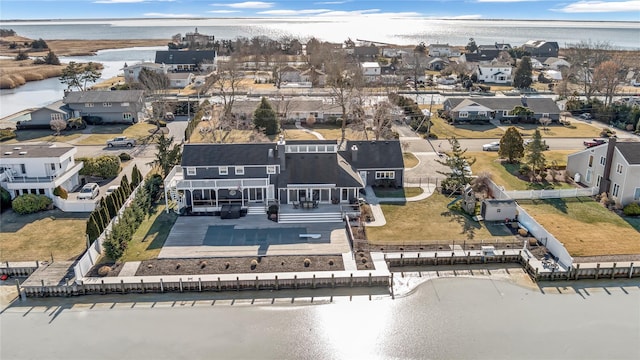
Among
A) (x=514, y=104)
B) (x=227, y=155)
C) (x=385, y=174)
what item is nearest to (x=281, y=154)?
(x=227, y=155)

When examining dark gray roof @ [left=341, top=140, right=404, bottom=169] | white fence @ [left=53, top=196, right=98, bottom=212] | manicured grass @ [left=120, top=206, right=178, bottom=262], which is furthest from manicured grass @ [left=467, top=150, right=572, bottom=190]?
white fence @ [left=53, top=196, right=98, bottom=212]

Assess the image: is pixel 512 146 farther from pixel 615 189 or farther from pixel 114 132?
pixel 114 132

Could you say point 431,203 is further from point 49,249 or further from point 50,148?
point 50,148

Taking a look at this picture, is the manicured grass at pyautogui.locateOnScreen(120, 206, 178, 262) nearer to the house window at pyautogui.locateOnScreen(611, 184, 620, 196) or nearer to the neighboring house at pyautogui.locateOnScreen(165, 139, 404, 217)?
the neighboring house at pyautogui.locateOnScreen(165, 139, 404, 217)

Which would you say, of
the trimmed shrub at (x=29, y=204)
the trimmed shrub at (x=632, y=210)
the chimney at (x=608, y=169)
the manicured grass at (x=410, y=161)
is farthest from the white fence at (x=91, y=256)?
the chimney at (x=608, y=169)

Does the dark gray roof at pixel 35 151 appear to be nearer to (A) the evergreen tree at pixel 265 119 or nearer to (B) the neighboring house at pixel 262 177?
(B) the neighboring house at pixel 262 177

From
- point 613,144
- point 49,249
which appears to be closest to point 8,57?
point 49,249
